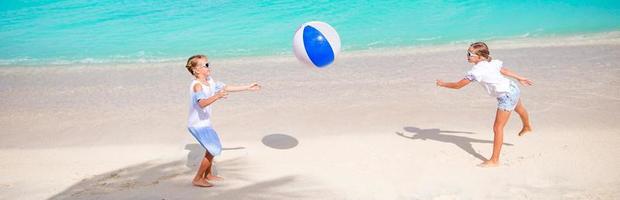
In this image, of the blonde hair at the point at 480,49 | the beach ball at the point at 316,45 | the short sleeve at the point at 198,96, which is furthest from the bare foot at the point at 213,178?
Result: the blonde hair at the point at 480,49

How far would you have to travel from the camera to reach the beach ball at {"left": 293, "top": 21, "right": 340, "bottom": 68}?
566 cm

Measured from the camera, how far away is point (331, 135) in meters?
6.57

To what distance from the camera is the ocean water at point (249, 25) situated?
13562 millimetres

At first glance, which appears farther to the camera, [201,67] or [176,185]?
[176,185]

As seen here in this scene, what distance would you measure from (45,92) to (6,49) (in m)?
6.86

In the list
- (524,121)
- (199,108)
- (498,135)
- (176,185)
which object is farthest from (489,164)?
(176,185)

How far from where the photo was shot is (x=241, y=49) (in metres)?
13.5

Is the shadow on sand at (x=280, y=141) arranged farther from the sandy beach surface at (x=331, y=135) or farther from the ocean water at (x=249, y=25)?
the ocean water at (x=249, y=25)

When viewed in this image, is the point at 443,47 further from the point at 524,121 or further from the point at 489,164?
the point at 489,164

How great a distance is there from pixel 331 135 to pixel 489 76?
215 cm

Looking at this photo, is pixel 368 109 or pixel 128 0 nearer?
pixel 368 109

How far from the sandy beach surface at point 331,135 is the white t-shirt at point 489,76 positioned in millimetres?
791

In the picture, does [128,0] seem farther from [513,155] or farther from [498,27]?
[513,155]

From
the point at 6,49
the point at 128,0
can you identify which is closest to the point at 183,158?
the point at 6,49
